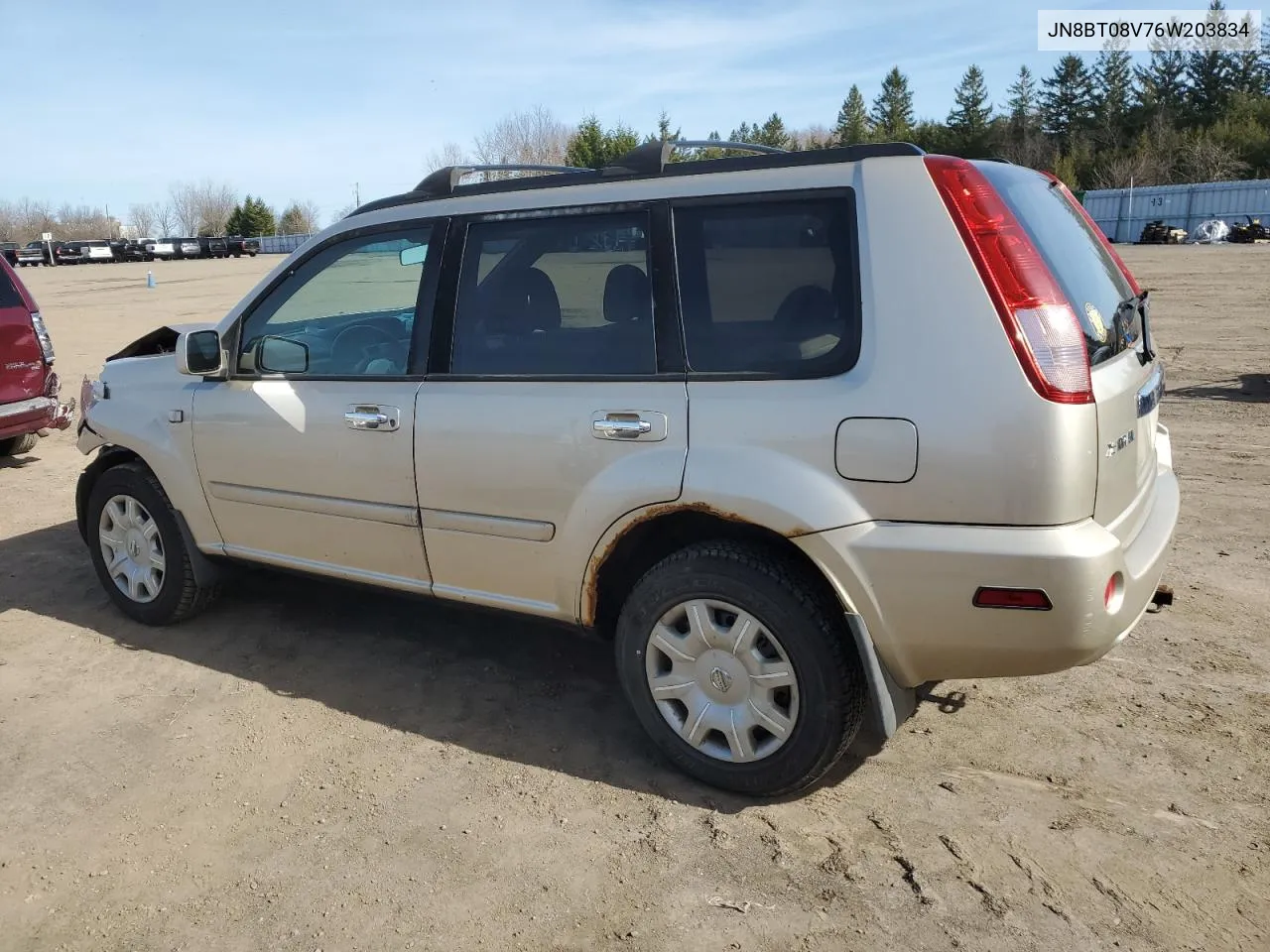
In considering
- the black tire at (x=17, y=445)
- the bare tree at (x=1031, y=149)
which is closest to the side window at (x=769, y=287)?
the black tire at (x=17, y=445)

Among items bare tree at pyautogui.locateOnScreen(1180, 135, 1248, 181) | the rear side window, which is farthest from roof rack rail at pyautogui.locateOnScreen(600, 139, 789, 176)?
bare tree at pyautogui.locateOnScreen(1180, 135, 1248, 181)

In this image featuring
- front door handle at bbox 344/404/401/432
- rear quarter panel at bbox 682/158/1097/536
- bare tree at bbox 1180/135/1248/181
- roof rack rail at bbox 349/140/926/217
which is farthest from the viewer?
bare tree at bbox 1180/135/1248/181

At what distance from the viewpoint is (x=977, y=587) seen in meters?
2.79

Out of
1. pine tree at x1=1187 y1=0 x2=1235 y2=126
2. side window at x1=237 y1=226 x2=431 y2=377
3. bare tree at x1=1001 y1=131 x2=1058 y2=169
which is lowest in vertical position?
side window at x1=237 y1=226 x2=431 y2=377

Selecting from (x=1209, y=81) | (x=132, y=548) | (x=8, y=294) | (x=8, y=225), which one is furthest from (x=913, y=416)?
(x=8, y=225)

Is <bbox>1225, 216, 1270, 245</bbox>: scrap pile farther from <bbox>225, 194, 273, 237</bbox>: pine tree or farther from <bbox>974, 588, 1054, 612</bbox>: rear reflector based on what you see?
<bbox>225, 194, 273, 237</bbox>: pine tree

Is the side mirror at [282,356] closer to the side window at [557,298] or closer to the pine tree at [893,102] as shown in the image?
the side window at [557,298]

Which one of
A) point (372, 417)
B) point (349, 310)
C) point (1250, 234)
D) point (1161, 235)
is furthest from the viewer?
point (1161, 235)

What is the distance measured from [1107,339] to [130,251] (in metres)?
80.2

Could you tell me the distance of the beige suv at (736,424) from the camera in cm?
278

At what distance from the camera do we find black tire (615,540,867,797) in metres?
3.04

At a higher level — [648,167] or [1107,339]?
[648,167]

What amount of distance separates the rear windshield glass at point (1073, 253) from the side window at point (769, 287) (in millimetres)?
514

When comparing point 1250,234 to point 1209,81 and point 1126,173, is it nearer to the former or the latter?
point 1126,173
